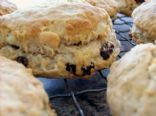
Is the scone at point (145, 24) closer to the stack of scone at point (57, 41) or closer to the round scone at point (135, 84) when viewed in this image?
the stack of scone at point (57, 41)

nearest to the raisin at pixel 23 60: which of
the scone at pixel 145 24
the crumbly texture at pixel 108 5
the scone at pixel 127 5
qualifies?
the scone at pixel 145 24

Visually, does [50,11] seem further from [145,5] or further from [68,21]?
[145,5]

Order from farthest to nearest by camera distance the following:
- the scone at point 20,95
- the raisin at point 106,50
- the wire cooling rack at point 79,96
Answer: the raisin at point 106,50
the wire cooling rack at point 79,96
the scone at point 20,95

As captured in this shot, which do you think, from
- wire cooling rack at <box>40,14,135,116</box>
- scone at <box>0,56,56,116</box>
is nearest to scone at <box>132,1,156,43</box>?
wire cooling rack at <box>40,14,135,116</box>

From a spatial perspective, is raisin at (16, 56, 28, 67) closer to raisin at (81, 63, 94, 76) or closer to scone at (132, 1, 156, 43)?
raisin at (81, 63, 94, 76)

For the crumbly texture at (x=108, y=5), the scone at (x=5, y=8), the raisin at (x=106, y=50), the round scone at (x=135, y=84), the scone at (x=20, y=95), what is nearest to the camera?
the scone at (x=20, y=95)

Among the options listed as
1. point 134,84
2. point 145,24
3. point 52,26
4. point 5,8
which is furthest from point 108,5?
point 134,84
